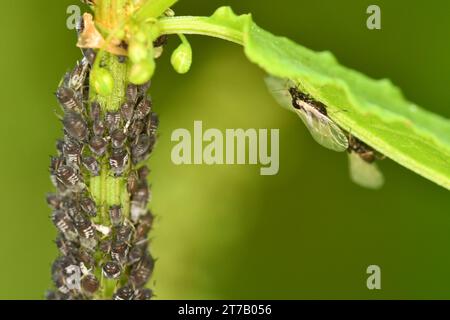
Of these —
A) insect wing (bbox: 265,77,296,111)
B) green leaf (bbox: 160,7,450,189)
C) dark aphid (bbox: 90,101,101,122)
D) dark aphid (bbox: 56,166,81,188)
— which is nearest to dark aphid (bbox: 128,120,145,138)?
dark aphid (bbox: 90,101,101,122)

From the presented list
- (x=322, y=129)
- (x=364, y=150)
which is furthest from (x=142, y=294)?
(x=364, y=150)

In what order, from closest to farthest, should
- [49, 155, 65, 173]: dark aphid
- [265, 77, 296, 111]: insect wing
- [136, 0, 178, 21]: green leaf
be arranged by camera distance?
1. [136, 0, 178, 21]: green leaf
2. [49, 155, 65, 173]: dark aphid
3. [265, 77, 296, 111]: insect wing

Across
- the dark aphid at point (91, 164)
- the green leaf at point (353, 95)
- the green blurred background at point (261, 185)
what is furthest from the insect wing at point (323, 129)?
the green blurred background at point (261, 185)

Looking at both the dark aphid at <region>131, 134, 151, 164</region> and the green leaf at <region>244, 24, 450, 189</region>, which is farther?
the dark aphid at <region>131, 134, 151, 164</region>

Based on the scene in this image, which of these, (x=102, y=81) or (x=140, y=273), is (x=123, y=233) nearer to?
(x=140, y=273)

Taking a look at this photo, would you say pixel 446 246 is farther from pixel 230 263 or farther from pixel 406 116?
pixel 406 116

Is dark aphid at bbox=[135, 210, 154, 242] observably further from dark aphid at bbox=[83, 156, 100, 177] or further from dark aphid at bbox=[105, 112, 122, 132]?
dark aphid at bbox=[105, 112, 122, 132]

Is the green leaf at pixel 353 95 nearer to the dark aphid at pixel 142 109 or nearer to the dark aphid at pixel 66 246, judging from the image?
the dark aphid at pixel 142 109
